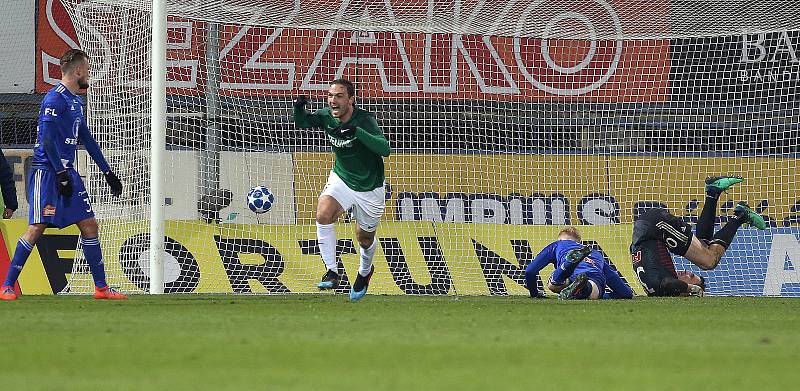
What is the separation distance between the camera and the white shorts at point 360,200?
10.3 metres

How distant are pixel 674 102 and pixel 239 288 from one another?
6.35 metres

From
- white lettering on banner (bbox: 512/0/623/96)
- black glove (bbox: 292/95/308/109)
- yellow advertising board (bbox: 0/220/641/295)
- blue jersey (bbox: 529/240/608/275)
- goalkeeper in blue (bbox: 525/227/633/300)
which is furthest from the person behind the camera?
white lettering on banner (bbox: 512/0/623/96)

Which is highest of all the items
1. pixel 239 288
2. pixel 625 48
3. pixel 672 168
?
pixel 625 48

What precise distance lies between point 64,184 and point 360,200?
7.92 feet

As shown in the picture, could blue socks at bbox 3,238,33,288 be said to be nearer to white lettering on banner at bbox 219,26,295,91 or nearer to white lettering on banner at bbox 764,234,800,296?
white lettering on banner at bbox 219,26,295,91

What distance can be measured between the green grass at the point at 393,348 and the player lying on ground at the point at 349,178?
100 centimetres

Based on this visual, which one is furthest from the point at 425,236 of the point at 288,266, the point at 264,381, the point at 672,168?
the point at 264,381

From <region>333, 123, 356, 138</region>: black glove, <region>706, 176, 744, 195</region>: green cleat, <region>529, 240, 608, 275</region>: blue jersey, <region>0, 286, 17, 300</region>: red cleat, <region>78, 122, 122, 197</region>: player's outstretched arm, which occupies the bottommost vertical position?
<region>0, 286, 17, 300</region>: red cleat

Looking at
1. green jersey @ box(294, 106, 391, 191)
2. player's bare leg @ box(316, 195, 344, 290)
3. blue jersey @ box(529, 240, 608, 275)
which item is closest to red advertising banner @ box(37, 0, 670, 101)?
blue jersey @ box(529, 240, 608, 275)

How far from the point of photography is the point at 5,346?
572 cm

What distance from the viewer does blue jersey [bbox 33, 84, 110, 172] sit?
994 cm

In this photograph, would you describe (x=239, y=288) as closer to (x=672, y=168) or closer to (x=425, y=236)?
(x=425, y=236)

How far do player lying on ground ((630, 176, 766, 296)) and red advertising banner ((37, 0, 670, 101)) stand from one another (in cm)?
348

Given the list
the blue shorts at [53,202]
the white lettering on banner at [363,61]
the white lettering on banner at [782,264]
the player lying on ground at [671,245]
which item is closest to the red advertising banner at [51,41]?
the white lettering on banner at [363,61]
